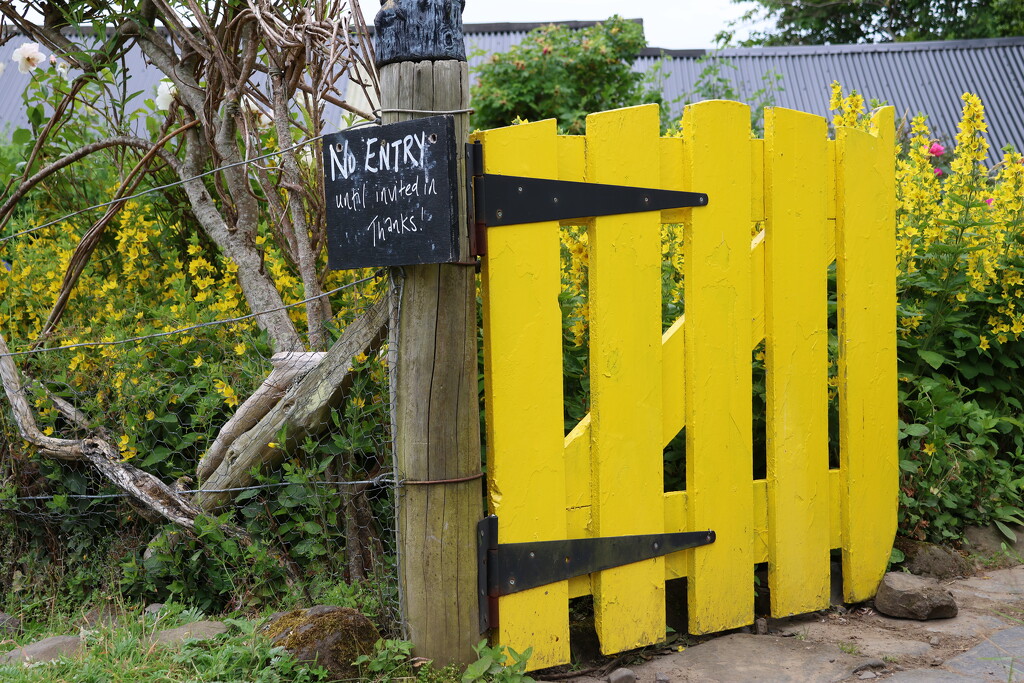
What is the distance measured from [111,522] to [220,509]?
0.58 m

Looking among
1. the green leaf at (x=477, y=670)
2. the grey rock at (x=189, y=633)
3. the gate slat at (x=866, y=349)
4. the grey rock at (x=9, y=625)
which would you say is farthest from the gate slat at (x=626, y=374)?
the grey rock at (x=9, y=625)

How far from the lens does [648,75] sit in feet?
33.5

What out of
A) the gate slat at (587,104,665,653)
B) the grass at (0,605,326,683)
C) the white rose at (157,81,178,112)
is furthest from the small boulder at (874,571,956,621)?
the white rose at (157,81,178,112)

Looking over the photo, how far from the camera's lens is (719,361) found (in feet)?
8.42

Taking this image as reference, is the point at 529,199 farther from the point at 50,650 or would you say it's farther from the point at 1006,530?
the point at 1006,530

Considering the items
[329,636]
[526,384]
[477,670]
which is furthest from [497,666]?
[526,384]

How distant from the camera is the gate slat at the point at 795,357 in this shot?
2.64m

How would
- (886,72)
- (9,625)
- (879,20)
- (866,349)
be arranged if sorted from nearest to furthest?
(866,349) < (9,625) < (886,72) < (879,20)

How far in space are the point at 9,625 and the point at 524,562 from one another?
6.39 ft

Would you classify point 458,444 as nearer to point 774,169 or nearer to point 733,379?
point 733,379

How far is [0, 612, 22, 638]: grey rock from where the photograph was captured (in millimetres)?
2883

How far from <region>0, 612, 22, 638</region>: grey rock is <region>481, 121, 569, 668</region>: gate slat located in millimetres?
1791

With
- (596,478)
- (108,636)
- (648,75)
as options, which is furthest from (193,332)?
(648,75)

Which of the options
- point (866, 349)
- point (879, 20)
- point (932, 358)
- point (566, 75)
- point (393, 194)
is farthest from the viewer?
point (879, 20)
